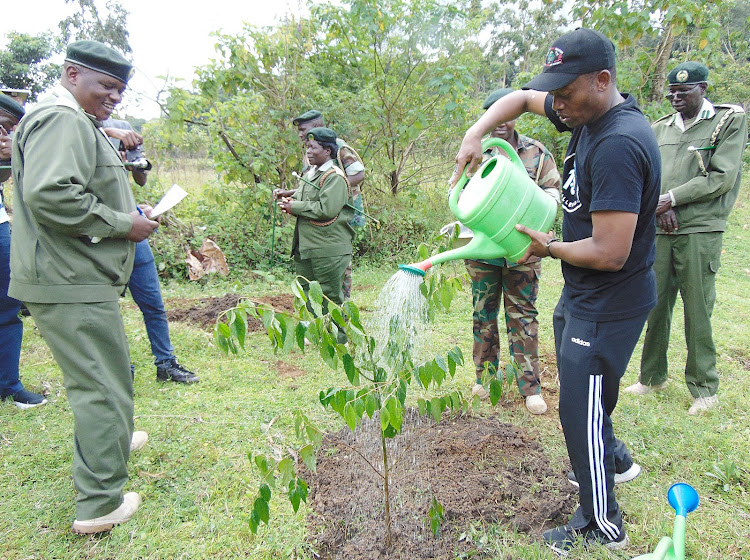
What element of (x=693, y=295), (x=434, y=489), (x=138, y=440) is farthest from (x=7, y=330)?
(x=693, y=295)

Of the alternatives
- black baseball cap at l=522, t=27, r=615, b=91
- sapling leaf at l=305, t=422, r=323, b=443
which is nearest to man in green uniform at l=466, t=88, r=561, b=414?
black baseball cap at l=522, t=27, r=615, b=91

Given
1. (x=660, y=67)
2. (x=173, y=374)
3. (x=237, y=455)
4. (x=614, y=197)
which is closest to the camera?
(x=614, y=197)

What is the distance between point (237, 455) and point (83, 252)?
133 centimetres

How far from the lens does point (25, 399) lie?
317 centimetres

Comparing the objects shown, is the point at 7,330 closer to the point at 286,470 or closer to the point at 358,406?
the point at 286,470

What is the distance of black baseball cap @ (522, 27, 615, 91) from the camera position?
155cm

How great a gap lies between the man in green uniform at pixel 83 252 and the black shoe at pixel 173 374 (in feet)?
4.42

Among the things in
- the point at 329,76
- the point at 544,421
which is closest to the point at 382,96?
the point at 329,76

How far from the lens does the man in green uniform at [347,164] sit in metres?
4.29

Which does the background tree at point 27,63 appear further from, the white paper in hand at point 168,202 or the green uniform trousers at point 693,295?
the green uniform trousers at point 693,295

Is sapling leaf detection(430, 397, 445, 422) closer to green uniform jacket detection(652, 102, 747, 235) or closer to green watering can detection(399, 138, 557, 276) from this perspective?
green watering can detection(399, 138, 557, 276)

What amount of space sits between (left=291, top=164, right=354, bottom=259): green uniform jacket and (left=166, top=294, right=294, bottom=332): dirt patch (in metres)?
0.85

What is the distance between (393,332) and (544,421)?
69.2 inches

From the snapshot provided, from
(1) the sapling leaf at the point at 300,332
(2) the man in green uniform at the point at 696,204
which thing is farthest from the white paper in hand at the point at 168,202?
(2) the man in green uniform at the point at 696,204
